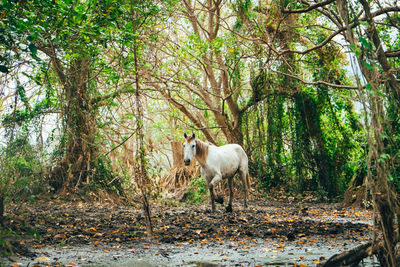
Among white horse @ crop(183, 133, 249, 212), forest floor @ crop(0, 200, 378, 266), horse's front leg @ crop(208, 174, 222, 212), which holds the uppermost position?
white horse @ crop(183, 133, 249, 212)

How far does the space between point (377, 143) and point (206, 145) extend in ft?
18.1

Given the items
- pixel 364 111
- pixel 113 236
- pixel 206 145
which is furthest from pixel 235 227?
pixel 364 111

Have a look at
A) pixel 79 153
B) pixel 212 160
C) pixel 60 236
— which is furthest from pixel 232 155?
pixel 60 236

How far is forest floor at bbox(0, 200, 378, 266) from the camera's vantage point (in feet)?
12.3

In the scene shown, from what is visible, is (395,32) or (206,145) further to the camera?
(395,32)

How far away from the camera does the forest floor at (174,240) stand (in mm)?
3734

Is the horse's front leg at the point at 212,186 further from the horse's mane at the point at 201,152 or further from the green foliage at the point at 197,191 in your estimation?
the green foliage at the point at 197,191

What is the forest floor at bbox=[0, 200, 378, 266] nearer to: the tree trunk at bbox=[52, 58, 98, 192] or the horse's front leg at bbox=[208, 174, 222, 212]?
the horse's front leg at bbox=[208, 174, 222, 212]

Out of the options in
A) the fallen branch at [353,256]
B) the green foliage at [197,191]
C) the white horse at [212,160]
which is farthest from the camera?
the green foliage at [197,191]

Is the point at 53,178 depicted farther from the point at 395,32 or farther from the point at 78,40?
the point at 395,32

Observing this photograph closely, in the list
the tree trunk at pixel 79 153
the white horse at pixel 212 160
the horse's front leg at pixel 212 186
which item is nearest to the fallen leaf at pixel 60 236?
the white horse at pixel 212 160

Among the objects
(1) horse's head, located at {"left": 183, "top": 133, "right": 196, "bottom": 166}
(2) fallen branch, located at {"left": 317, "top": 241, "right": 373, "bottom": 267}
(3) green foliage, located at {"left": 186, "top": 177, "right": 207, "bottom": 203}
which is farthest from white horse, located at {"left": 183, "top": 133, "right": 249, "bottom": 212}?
(2) fallen branch, located at {"left": 317, "top": 241, "right": 373, "bottom": 267}

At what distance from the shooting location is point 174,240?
16.0ft

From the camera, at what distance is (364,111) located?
2627 mm
